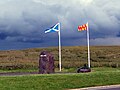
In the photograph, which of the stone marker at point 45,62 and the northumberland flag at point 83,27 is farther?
the northumberland flag at point 83,27

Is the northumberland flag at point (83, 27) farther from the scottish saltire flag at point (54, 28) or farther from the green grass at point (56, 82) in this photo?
the green grass at point (56, 82)

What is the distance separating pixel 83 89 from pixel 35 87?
3.00m

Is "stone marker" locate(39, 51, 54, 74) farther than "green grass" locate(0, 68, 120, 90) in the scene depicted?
Yes

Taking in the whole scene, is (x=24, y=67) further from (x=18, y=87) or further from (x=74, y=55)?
(x=18, y=87)

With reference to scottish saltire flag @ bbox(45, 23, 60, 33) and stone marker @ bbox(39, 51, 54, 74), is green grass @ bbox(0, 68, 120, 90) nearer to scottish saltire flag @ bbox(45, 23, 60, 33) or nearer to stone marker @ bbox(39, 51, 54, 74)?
stone marker @ bbox(39, 51, 54, 74)

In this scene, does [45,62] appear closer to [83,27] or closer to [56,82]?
[56,82]

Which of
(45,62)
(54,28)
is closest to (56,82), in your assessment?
(45,62)

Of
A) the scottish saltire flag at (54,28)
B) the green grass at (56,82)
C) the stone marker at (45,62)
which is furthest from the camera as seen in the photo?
the scottish saltire flag at (54,28)

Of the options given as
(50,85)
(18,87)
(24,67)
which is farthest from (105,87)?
(24,67)

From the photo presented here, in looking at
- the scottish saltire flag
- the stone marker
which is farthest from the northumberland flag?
the stone marker

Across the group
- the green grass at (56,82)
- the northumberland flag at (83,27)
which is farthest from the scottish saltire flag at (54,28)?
the green grass at (56,82)

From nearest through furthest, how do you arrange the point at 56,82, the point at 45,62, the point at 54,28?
the point at 56,82 → the point at 45,62 → the point at 54,28

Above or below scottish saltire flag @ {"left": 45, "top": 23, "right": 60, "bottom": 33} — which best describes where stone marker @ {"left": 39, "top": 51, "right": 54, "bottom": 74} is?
below

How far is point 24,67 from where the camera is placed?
2215 inches
